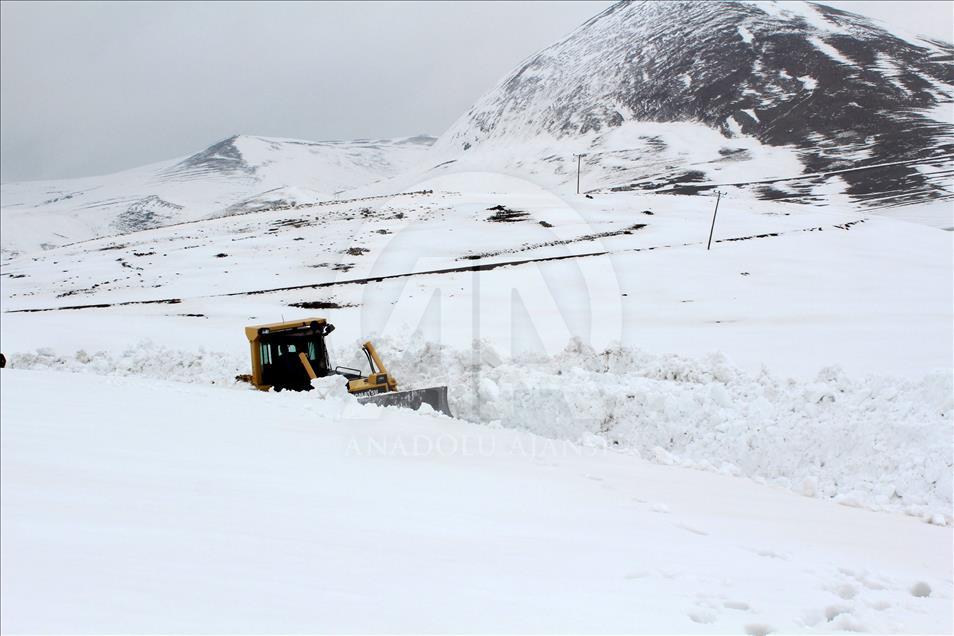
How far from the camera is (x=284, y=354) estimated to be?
11742 millimetres

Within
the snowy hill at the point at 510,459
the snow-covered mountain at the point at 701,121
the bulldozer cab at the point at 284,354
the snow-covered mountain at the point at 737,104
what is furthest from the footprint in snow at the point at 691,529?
the snow-covered mountain at the point at 737,104

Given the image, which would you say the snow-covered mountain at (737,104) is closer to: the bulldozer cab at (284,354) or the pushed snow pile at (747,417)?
the pushed snow pile at (747,417)

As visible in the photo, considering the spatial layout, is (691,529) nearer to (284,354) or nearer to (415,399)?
(415,399)

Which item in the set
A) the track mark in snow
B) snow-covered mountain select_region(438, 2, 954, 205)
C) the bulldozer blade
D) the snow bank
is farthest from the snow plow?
snow-covered mountain select_region(438, 2, 954, 205)

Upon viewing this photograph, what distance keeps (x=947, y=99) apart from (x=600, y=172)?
63.0 m

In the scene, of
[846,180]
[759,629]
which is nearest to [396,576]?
[759,629]

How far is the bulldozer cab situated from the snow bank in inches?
78.5

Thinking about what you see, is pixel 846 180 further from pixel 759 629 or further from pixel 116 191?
pixel 116 191

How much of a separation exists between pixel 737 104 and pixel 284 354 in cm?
13490

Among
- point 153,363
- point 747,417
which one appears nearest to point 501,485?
point 747,417

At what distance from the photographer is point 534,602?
3.32 m

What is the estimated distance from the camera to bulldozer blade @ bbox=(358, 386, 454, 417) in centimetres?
1007

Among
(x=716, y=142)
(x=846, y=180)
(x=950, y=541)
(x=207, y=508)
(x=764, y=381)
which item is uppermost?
(x=716, y=142)

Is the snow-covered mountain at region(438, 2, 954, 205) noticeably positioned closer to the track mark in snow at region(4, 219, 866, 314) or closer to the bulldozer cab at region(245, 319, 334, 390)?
the track mark in snow at region(4, 219, 866, 314)
